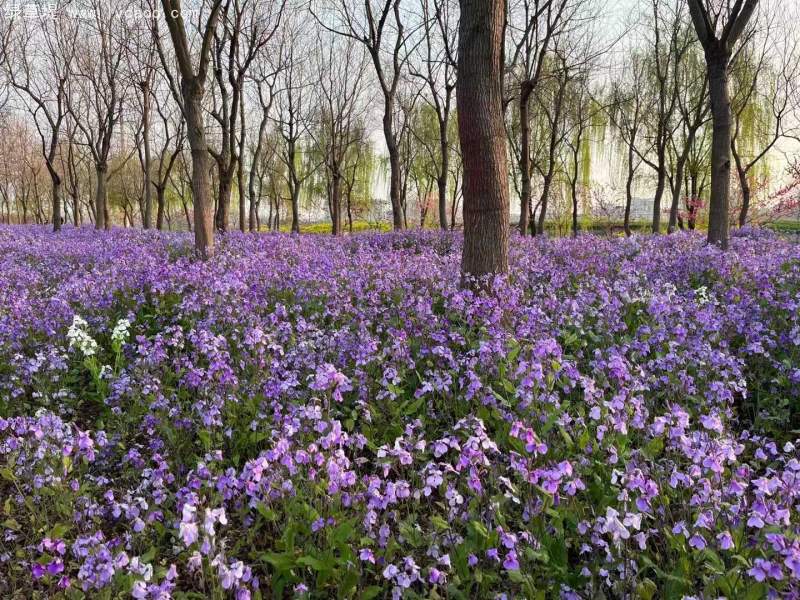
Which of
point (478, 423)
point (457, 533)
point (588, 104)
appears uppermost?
point (588, 104)

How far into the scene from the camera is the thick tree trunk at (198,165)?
933 cm

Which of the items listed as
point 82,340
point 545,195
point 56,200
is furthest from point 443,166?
point 82,340

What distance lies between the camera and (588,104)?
29.7 m

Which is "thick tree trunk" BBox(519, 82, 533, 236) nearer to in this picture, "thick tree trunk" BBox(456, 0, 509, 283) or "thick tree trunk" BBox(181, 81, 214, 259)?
"thick tree trunk" BBox(181, 81, 214, 259)

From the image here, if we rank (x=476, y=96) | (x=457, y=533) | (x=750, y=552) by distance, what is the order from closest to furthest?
1. (x=750, y=552)
2. (x=457, y=533)
3. (x=476, y=96)

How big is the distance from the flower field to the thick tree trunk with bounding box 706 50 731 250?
2.72m

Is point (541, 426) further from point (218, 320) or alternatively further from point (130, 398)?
point (218, 320)

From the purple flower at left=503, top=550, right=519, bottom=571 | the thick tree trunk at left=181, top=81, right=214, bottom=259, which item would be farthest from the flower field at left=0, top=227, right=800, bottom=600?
the thick tree trunk at left=181, top=81, right=214, bottom=259

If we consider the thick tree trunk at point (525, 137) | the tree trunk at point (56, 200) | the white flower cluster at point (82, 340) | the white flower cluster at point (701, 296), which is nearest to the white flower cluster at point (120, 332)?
the white flower cluster at point (82, 340)

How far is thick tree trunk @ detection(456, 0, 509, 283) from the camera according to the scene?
5305 mm

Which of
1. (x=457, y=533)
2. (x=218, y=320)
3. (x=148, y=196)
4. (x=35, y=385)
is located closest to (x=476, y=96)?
(x=218, y=320)

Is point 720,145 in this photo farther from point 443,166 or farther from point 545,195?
point 545,195

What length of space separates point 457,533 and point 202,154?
8.63m

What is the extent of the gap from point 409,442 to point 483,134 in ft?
12.0
